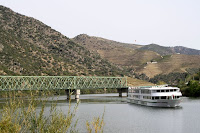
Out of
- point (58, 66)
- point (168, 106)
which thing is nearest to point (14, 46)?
point (58, 66)

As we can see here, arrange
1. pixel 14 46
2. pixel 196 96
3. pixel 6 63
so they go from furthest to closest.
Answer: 1. pixel 14 46
2. pixel 6 63
3. pixel 196 96

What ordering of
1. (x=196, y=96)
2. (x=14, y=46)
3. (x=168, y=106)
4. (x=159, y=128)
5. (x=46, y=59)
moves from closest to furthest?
(x=159, y=128) → (x=168, y=106) → (x=196, y=96) → (x=14, y=46) → (x=46, y=59)

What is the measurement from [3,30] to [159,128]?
15459 centimetres

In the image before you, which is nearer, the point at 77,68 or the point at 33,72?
the point at 33,72

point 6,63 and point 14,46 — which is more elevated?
point 14,46

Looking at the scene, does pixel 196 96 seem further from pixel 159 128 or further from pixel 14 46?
pixel 14 46

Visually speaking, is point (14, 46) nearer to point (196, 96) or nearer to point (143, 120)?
point (196, 96)

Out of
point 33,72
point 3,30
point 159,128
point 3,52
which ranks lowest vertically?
point 159,128

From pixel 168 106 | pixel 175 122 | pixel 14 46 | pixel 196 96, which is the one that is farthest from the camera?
pixel 14 46

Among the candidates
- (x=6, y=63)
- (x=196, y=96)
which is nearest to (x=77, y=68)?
(x=6, y=63)

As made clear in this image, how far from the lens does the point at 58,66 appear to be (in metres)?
186

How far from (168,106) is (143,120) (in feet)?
85.8

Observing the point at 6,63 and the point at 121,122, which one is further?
the point at 6,63

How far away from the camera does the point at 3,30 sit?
7308 inches
